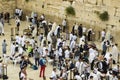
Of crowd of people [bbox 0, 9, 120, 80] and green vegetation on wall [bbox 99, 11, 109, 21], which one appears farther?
green vegetation on wall [bbox 99, 11, 109, 21]

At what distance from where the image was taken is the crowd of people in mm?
18609

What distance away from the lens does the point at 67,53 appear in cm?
2062

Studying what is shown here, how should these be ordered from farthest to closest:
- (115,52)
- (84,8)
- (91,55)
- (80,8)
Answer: (80,8), (84,8), (115,52), (91,55)

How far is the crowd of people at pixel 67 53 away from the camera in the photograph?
18.6m

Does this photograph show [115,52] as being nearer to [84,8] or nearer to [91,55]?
[91,55]

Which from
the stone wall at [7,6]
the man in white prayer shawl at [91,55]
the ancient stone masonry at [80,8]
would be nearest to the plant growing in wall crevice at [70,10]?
the ancient stone masonry at [80,8]

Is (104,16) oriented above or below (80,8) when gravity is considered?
below

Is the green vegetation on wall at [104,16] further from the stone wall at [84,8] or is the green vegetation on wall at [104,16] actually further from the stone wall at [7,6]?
the stone wall at [7,6]

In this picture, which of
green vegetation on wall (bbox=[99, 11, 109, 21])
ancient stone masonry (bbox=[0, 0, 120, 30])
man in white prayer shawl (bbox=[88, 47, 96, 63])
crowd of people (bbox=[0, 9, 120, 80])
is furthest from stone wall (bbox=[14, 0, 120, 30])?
man in white prayer shawl (bbox=[88, 47, 96, 63])

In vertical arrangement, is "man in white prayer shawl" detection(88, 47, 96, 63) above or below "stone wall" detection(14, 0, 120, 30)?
below

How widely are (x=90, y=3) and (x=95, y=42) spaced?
8.67 ft

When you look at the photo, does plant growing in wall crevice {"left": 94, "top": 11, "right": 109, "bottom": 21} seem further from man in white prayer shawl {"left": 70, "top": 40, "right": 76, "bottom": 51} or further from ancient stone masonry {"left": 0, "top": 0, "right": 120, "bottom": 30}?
man in white prayer shawl {"left": 70, "top": 40, "right": 76, "bottom": 51}

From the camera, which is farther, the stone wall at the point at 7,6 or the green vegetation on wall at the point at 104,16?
the stone wall at the point at 7,6

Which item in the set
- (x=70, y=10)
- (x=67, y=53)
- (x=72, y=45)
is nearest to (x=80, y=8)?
(x=70, y=10)
